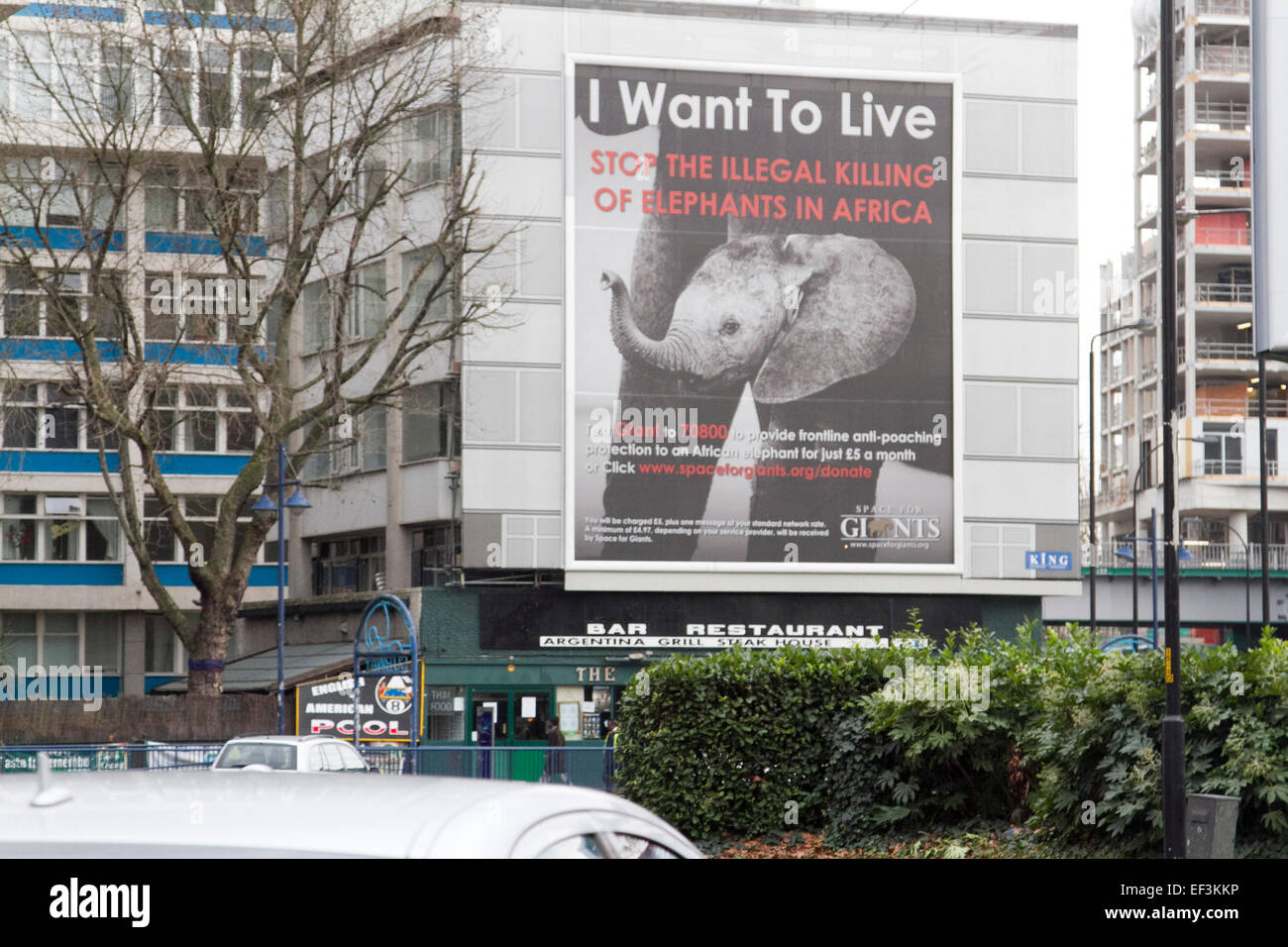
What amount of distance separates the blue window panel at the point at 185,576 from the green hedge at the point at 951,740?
3658 centimetres

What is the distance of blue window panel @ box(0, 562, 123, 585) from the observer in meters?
53.3

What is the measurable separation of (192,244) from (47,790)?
138 feet

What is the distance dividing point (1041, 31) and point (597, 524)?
58.3ft

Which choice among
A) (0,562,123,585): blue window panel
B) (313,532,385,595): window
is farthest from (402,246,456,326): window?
(0,562,123,585): blue window panel

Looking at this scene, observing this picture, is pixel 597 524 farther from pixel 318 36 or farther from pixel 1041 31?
pixel 1041 31

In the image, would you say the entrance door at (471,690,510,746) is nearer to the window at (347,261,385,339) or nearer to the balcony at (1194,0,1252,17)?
the window at (347,261,385,339)

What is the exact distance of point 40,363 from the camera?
50438 millimetres

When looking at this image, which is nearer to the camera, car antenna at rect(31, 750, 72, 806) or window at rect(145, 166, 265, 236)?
car antenna at rect(31, 750, 72, 806)

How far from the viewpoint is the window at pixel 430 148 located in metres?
43.1

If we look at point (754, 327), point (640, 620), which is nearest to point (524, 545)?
point (640, 620)

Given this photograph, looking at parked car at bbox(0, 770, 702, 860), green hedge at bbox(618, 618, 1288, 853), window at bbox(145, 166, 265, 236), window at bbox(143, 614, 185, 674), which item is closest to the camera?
parked car at bbox(0, 770, 702, 860)

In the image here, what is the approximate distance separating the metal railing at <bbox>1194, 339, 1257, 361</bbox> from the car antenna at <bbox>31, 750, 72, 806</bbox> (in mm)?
85078
